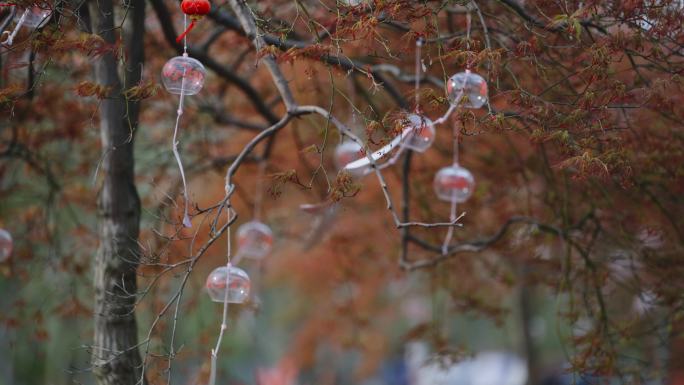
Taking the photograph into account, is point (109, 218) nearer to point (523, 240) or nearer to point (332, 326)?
point (523, 240)

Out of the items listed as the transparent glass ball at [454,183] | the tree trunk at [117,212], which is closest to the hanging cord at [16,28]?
the tree trunk at [117,212]

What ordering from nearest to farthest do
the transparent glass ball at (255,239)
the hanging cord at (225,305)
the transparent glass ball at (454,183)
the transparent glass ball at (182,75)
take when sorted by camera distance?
the hanging cord at (225,305) → the transparent glass ball at (182,75) → the transparent glass ball at (454,183) → the transparent glass ball at (255,239)

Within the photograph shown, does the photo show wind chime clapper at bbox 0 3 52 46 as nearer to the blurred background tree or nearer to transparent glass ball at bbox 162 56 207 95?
the blurred background tree

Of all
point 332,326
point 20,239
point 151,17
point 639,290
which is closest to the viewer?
point 639,290

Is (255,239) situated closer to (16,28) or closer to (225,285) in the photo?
(225,285)

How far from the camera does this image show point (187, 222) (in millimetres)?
3234

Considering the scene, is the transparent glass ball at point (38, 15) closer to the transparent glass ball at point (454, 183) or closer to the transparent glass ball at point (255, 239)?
the transparent glass ball at point (255, 239)

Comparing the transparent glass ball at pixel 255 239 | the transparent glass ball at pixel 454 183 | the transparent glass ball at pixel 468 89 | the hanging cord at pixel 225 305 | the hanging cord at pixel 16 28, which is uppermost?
the hanging cord at pixel 16 28

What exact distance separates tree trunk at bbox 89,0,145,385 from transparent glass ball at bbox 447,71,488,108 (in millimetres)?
2036

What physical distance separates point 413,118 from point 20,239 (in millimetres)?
4200

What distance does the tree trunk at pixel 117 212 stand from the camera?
460 cm

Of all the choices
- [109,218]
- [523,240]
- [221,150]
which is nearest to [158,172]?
[221,150]

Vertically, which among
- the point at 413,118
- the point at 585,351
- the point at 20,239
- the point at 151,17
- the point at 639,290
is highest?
the point at 151,17

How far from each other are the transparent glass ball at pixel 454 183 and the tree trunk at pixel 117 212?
1929 mm
